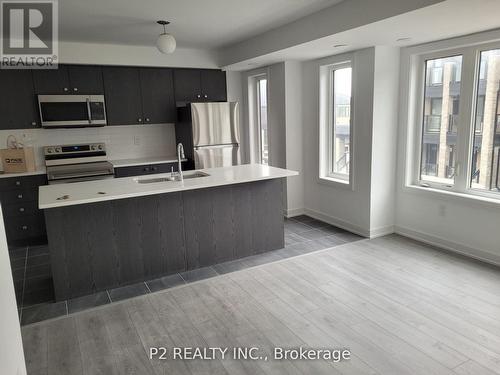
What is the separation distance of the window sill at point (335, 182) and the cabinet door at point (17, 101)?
3.79 metres

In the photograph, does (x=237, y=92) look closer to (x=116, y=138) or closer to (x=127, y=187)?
(x=116, y=138)

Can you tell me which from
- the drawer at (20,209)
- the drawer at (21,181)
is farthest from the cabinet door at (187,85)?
the drawer at (20,209)

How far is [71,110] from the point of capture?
484 cm

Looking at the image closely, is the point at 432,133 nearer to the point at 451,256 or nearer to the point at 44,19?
the point at 451,256

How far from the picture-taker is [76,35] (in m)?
4.38

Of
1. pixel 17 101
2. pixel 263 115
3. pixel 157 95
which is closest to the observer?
pixel 17 101

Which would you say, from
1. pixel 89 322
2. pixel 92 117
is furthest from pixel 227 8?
pixel 89 322

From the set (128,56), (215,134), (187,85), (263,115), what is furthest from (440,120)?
(128,56)

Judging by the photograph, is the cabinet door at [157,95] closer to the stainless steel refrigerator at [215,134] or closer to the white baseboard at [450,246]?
the stainless steel refrigerator at [215,134]

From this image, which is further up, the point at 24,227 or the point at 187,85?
the point at 187,85

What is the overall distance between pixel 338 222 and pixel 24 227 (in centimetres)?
393

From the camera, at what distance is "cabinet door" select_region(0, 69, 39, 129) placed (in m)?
4.57

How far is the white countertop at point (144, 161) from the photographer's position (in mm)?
5066

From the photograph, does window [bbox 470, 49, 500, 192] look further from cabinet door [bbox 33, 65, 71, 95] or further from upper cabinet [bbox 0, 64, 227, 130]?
cabinet door [bbox 33, 65, 71, 95]
